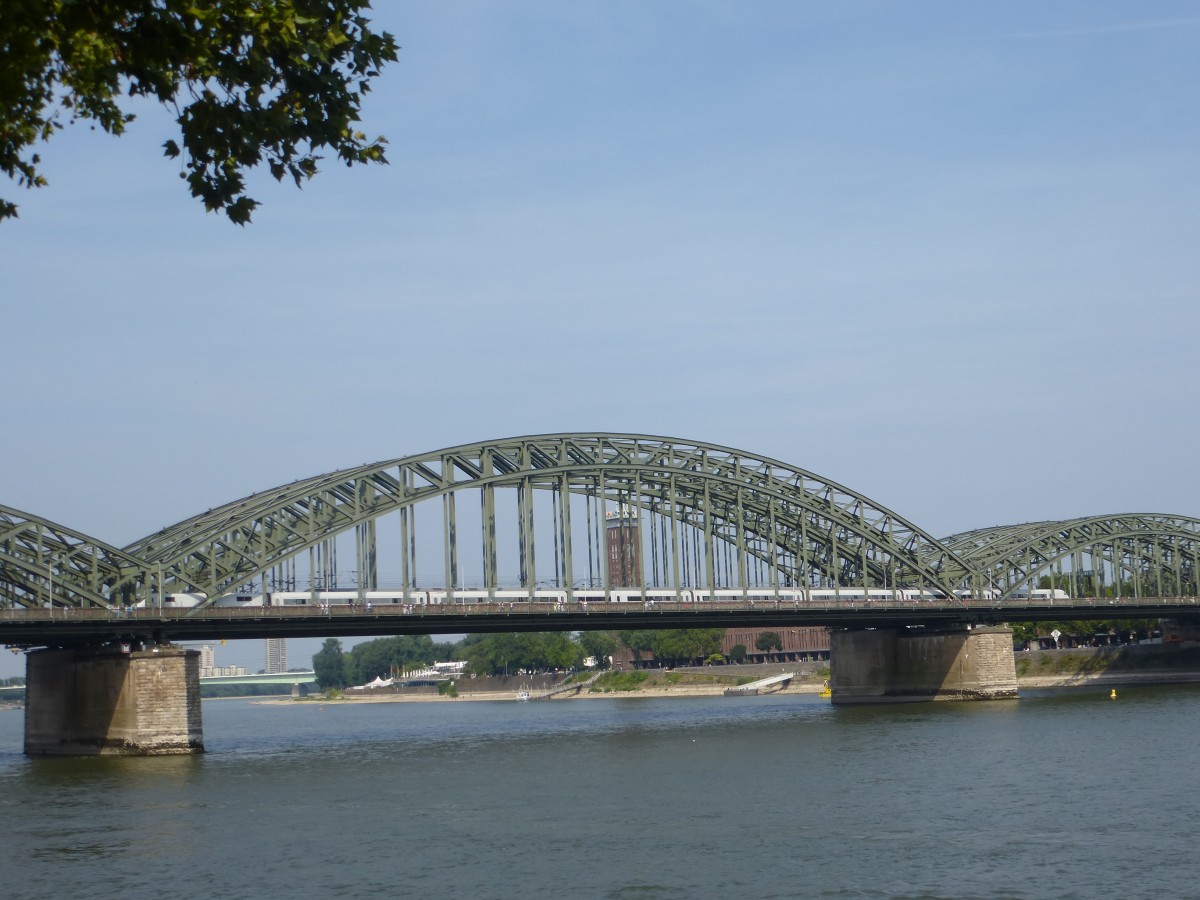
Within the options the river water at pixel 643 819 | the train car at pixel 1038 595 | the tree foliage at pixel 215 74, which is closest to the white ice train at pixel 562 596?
the train car at pixel 1038 595

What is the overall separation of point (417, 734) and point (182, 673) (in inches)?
1177

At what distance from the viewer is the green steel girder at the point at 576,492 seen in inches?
3344

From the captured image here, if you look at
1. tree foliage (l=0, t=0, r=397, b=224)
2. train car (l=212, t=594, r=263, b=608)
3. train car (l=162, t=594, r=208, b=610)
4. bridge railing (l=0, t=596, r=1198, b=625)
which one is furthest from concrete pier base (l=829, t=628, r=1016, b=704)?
tree foliage (l=0, t=0, r=397, b=224)

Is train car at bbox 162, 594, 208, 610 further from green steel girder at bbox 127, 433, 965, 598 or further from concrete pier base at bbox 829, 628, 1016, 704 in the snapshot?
concrete pier base at bbox 829, 628, 1016, 704

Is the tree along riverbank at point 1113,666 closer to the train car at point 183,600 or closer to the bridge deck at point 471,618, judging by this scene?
the bridge deck at point 471,618

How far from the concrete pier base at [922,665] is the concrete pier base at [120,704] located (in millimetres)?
55497

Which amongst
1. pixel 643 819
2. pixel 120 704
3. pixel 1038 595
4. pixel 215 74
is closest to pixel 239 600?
pixel 120 704

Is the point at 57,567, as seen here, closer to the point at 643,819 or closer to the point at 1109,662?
the point at 643,819

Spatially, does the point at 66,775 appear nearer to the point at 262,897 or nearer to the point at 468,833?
the point at 468,833

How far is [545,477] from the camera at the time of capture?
10100 centimetres

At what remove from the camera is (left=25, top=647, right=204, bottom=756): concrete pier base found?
7338cm

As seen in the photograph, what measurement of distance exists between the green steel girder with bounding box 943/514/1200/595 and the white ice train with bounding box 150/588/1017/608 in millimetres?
3318

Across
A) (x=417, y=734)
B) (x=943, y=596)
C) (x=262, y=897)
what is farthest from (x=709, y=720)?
(x=262, y=897)

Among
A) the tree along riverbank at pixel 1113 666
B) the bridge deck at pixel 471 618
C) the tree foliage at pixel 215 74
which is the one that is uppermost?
the tree foliage at pixel 215 74
